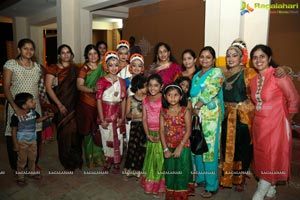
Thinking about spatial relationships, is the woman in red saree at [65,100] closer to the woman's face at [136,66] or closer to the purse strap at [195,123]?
the woman's face at [136,66]

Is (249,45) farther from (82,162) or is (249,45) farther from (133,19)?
(133,19)

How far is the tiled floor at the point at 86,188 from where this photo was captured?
3.00 metres

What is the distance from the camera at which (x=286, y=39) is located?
18.3 feet

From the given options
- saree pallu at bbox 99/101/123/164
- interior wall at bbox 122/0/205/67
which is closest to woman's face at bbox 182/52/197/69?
saree pallu at bbox 99/101/123/164

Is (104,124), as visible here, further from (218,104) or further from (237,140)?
(237,140)

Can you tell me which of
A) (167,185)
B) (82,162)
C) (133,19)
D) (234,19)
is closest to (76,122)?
(82,162)

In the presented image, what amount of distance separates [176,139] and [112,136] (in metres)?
1.00

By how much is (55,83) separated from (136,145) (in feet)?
4.53

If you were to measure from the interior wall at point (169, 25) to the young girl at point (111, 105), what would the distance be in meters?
4.12

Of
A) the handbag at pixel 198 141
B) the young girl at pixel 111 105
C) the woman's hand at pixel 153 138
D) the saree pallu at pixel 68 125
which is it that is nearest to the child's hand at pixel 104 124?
the young girl at pixel 111 105

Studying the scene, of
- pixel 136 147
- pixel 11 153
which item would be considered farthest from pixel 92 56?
pixel 11 153

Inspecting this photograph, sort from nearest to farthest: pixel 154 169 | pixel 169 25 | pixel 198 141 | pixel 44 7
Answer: pixel 198 141 < pixel 154 169 < pixel 169 25 < pixel 44 7

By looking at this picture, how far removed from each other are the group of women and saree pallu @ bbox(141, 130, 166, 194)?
0.45 metres

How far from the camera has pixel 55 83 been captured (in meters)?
3.45
